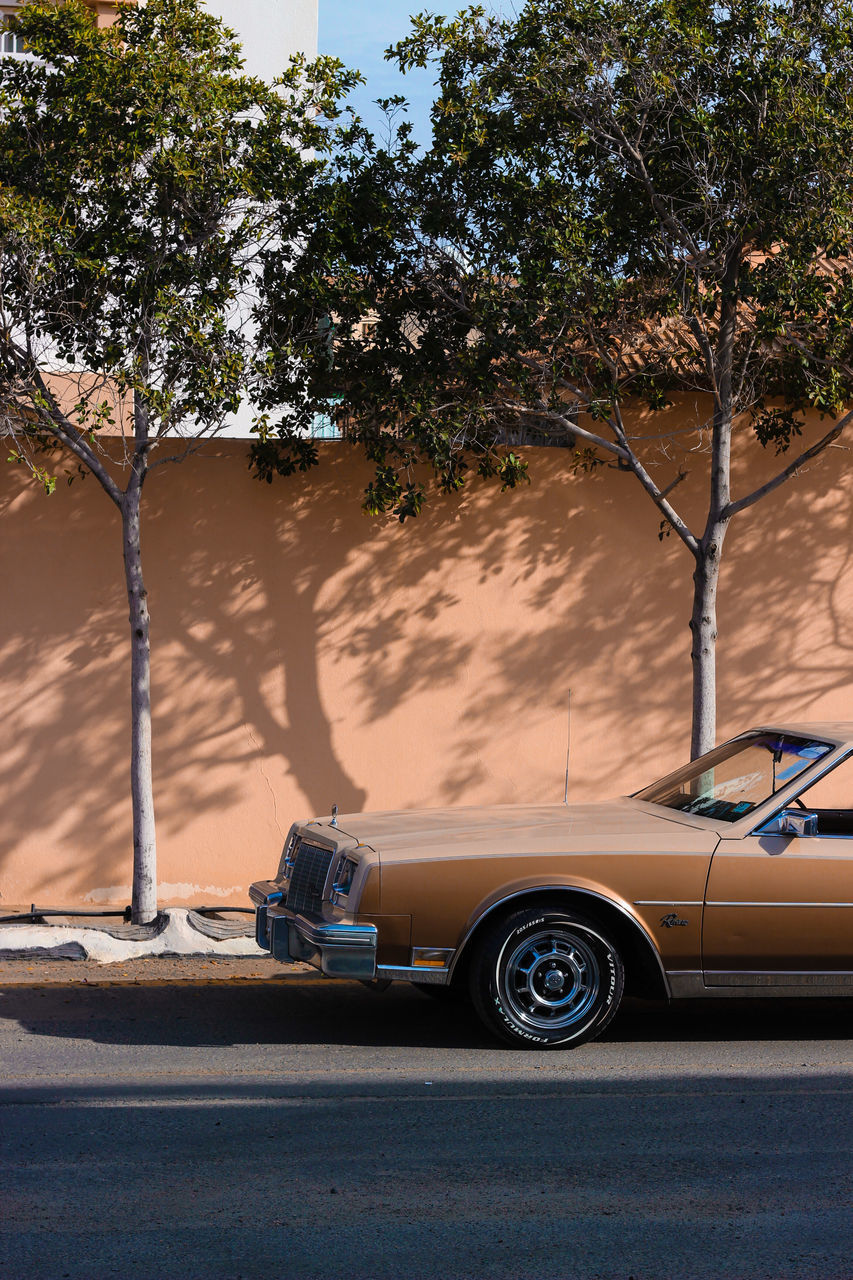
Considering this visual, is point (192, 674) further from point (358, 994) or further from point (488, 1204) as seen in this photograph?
point (488, 1204)

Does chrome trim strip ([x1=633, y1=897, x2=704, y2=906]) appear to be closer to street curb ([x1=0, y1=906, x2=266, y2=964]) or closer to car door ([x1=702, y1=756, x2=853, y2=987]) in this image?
car door ([x1=702, y1=756, x2=853, y2=987])

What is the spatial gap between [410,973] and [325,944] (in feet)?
1.33

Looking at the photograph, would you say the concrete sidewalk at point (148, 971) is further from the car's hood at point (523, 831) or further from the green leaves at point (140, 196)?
the green leaves at point (140, 196)

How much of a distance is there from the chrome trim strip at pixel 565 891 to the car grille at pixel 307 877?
72 centimetres

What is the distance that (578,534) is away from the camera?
36.2ft

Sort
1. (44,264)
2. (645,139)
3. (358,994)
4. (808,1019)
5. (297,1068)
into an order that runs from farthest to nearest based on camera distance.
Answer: (645,139) → (44,264) → (358,994) → (808,1019) → (297,1068)

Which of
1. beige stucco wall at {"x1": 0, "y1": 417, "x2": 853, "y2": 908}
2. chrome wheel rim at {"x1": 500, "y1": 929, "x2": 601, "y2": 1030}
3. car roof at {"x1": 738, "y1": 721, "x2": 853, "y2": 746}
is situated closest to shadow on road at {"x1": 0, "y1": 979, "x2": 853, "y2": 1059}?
chrome wheel rim at {"x1": 500, "y1": 929, "x2": 601, "y2": 1030}

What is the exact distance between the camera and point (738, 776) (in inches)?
276

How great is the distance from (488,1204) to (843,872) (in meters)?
2.74

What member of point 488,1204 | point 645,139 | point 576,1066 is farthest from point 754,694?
point 488,1204

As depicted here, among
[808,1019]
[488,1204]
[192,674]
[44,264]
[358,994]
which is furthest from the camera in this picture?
[192,674]

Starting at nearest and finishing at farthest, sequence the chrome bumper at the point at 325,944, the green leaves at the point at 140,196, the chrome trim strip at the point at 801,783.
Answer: the chrome bumper at the point at 325,944 < the chrome trim strip at the point at 801,783 < the green leaves at the point at 140,196

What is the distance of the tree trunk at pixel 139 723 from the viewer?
9.55m

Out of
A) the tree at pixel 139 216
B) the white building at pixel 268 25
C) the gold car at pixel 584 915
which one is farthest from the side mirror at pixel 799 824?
the white building at pixel 268 25
